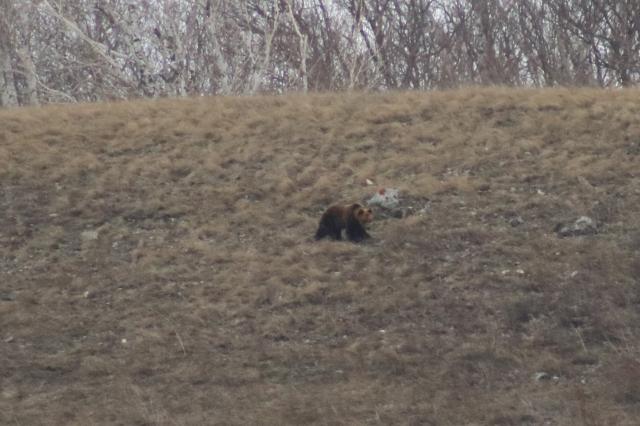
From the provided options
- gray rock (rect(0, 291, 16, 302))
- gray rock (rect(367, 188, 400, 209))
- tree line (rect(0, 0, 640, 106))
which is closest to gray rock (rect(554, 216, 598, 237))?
gray rock (rect(367, 188, 400, 209))

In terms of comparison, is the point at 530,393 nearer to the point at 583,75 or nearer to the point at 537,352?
the point at 537,352

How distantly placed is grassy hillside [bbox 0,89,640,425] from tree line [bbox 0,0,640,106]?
23.6 feet

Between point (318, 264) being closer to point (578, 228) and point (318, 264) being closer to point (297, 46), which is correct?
point (578, 228)

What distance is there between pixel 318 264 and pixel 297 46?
1653 centimetres

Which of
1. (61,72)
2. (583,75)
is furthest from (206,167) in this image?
(61,72)

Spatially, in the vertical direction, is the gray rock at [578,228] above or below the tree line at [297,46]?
below

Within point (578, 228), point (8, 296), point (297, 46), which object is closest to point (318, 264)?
point (578, 228)

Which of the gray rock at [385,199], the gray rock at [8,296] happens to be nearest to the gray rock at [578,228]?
the gray rock at [385,199]

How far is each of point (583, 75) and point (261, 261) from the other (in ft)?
44.5

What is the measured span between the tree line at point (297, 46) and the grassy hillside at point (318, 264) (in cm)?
718

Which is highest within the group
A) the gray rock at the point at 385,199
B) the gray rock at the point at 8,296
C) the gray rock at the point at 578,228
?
the gray rock at the point at 385,199

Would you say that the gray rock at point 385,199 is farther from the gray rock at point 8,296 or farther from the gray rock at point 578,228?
the gray rock at point 8,296

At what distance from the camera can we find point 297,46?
2762 centimetres

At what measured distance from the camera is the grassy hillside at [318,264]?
9.16 metres
